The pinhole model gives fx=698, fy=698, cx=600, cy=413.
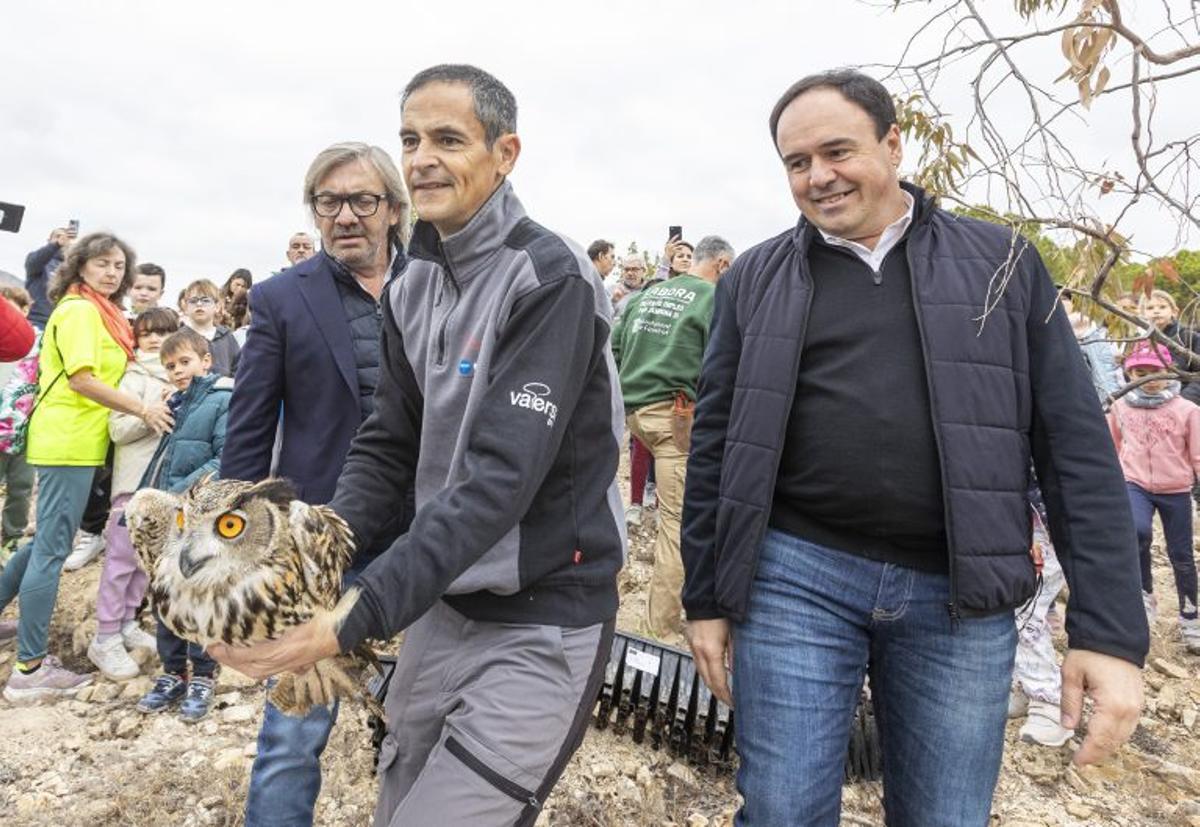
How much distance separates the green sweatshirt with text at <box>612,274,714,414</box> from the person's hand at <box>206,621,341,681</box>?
3.91 meters

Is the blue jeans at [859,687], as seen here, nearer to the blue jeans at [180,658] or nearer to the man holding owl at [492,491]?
the man holding owl at [492,491]

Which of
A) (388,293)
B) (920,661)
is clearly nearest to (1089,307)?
(920,661)

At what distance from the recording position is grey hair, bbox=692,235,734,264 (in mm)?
5422

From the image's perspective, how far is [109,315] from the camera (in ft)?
13.5

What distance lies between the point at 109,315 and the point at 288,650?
12.6 ft

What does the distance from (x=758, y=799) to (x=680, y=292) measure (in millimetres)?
3737

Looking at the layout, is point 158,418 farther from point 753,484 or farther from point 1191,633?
point 1191,633

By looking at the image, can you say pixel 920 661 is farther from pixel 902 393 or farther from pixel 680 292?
pixel 680 292

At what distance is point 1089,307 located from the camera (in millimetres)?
1656

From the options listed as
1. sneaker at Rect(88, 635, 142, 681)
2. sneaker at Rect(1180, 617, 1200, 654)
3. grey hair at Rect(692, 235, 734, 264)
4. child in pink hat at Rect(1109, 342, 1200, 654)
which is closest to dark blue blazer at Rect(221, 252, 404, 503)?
sneaker at Rect(88, 635, 142, 681)

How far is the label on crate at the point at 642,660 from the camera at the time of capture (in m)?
3.35

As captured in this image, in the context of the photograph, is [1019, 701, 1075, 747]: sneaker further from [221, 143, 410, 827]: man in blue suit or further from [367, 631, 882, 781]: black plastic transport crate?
[221, 143, 410, 827]: man in blue suit

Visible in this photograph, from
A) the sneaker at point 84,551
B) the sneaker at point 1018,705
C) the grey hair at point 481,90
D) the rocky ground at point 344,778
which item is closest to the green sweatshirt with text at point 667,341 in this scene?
the rocky ground at point 344,778

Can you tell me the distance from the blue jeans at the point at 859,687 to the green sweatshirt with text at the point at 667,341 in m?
3.17
